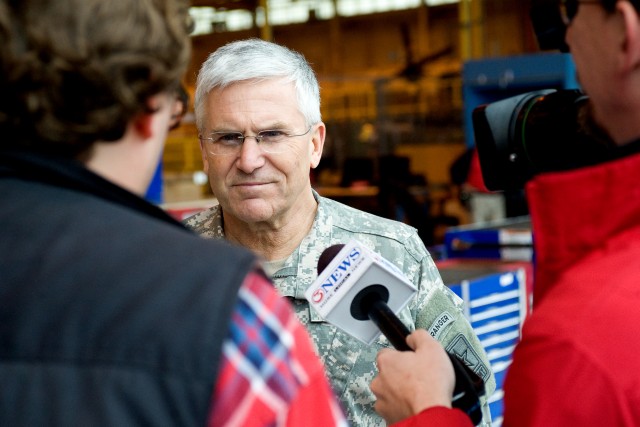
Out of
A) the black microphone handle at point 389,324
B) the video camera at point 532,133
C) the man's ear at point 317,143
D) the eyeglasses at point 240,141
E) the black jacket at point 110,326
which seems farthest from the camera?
the man's ear at point 317,143

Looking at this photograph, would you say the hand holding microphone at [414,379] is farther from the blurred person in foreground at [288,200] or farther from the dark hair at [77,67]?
the blurred person in foreground at [288,200]

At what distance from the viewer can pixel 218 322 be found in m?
0.83

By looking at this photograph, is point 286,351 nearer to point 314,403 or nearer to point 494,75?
point 314,403

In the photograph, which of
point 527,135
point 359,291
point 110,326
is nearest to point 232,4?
point 527,135

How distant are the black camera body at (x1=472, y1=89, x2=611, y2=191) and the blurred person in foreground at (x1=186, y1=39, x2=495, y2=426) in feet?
1.02

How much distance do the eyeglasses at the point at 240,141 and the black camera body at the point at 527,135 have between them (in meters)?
0.45

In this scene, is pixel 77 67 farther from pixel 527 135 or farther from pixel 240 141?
pixel 240 141

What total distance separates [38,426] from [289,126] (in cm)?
128

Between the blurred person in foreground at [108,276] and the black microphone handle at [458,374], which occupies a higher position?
the blurred person in foreground at [108,276]

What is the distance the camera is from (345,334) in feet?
6.33

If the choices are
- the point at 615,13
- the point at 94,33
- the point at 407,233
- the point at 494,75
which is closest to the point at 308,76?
the point at 407,233

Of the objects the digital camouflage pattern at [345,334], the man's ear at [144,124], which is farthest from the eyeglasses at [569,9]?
the digital camouflage pattern at [345,334]

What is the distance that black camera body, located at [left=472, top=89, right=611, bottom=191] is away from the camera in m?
1.56

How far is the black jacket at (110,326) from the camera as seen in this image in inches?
32.2
